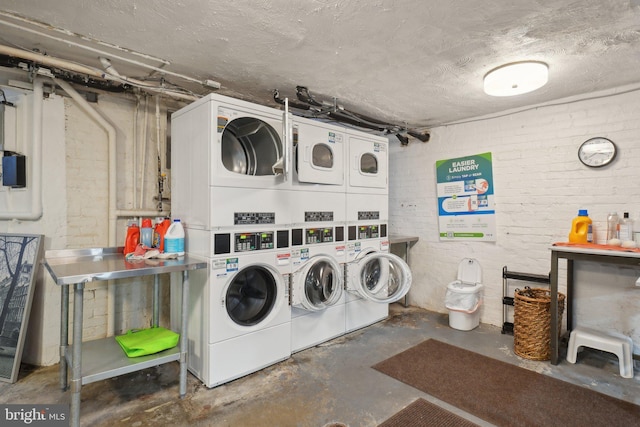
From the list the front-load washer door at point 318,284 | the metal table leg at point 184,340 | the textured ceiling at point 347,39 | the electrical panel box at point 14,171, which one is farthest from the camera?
the front-load washer door at point 318,284

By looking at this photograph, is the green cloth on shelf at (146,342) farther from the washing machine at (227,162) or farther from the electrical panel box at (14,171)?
the electrical panel box at (14,171)

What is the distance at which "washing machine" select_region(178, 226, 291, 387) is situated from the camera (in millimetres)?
2438

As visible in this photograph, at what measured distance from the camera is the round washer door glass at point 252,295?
274 cm

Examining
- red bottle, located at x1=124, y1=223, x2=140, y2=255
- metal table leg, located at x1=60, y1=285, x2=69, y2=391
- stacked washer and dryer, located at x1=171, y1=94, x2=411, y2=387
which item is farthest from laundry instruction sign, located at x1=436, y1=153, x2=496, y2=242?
metal table leg, located at x1=60, y1=285, x2=69, y2=391

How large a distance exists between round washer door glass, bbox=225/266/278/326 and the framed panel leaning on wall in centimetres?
153

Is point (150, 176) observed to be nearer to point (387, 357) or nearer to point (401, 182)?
point (387, 357)

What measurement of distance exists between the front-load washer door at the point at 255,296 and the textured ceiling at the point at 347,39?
161cm

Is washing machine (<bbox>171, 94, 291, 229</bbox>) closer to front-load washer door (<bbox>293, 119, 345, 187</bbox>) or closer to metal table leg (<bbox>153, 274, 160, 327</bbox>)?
front-load washer door (<bbox>293, 119, 345, 187</bbox>)

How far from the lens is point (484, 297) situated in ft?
12.9

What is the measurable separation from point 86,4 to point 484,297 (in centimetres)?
439

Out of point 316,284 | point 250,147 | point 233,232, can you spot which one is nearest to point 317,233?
point 316,284

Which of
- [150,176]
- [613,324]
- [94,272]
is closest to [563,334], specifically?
[613,324]

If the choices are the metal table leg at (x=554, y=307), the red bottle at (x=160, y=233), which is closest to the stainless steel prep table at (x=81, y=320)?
the red bottle at (x=160, y=233)

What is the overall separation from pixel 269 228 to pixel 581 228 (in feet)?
9.37
